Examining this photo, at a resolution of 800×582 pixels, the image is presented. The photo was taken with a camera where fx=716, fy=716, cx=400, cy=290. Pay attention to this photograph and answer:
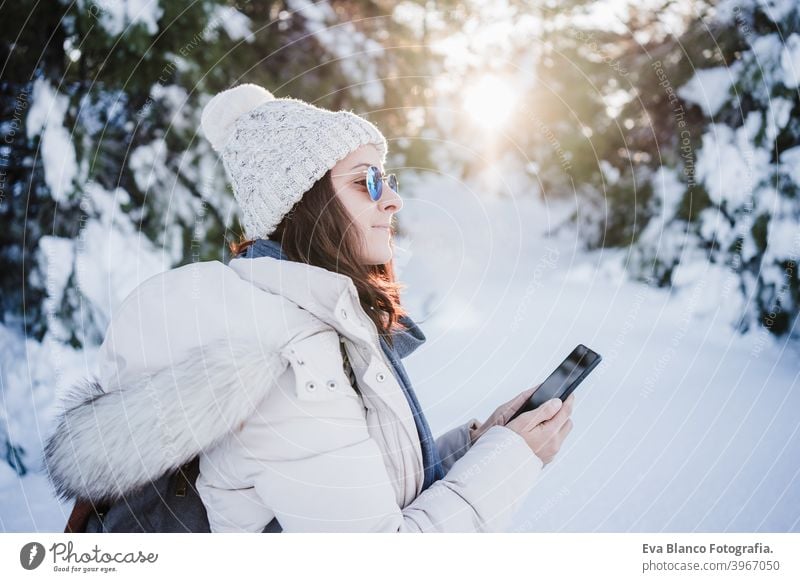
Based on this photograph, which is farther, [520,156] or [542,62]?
[520,156]

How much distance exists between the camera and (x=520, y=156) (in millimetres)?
2562

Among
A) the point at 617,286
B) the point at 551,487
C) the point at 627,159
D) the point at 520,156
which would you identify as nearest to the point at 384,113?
the point at 520,156

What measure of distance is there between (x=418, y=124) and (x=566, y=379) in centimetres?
143

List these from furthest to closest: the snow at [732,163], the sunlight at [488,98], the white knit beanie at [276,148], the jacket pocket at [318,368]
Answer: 1. the sunlight at [488,98]
2. the snow at [732,163]
3. the white knit beanie at [276,148]
4. the jacket pocket at [318,368]

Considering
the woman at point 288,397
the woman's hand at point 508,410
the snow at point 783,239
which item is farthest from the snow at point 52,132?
the snow at point 783,239

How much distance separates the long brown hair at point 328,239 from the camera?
1.18m

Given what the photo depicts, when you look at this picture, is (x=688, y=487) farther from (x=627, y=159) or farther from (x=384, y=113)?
(x=384, y=113)

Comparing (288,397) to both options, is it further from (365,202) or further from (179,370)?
(365,202)

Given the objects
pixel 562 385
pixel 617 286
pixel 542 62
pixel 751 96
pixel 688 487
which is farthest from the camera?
pixel 617 286

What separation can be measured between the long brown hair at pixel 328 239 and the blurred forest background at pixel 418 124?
3.45 feet

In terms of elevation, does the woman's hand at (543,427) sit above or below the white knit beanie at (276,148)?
below

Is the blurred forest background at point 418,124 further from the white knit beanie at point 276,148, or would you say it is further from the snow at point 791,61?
the white knit beanie at point 276,148

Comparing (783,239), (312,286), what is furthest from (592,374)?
(312,286)

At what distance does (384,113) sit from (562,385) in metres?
1.42
